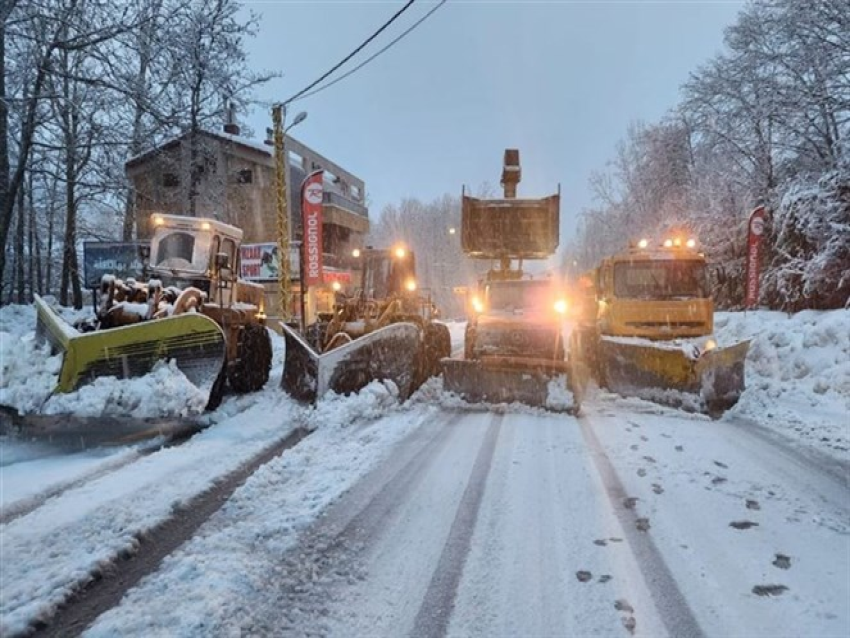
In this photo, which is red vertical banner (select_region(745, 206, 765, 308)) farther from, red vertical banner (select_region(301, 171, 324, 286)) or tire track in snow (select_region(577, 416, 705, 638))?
tire track in snow (select_region(577, 416, 705, 638))

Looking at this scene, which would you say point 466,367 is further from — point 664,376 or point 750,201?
point 750,201

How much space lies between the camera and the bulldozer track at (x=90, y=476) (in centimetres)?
399

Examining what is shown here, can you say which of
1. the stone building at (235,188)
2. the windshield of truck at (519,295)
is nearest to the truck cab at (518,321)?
the windshield of truck at (519,295)

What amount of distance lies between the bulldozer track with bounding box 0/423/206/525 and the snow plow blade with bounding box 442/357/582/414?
367cm

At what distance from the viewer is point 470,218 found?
41.0ft

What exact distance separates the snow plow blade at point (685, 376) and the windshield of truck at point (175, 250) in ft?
22.2

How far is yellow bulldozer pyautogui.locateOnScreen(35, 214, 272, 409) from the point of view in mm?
5707

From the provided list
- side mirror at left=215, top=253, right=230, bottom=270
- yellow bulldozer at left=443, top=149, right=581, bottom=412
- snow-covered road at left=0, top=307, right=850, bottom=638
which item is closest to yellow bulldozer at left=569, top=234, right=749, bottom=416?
yellow bulldozer at left=443, top=149, right=581, bottom=412

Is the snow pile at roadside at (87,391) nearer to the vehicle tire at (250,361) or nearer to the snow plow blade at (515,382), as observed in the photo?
the vehicle tire at (250,361)

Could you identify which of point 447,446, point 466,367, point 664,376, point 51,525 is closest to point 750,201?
point 664,376

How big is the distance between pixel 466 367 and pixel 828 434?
4566 mm

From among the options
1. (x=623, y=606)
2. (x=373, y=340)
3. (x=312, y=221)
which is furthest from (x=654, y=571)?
Result: (x=312, y=221)

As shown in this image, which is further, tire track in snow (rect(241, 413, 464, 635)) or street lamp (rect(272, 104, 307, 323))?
street lamp (rect(272, 104, 307, 323))

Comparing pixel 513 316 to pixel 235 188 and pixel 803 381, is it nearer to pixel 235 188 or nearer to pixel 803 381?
pixel 803 381
